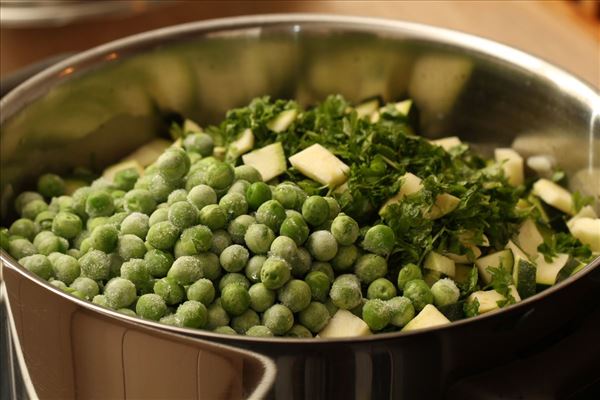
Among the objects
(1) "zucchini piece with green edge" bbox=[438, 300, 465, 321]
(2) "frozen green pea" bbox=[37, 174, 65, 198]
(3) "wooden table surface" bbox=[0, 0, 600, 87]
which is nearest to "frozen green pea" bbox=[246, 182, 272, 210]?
(1) "zucchini piece with green edge" bbox=[438, 300, 465, 321]

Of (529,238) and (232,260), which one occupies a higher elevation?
(232,260)

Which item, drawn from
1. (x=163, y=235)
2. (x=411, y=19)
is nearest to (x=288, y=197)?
(x=163, y=235)

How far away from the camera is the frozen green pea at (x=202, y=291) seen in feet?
2.59

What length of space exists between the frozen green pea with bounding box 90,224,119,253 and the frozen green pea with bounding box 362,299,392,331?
0.85 ft

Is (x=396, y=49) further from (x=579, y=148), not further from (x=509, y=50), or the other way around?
(x=579, y=148)

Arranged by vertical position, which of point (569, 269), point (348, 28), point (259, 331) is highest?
point (348, 28)

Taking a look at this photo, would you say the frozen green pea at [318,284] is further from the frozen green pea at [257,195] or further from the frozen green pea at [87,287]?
the frozen green pea at [87,287]

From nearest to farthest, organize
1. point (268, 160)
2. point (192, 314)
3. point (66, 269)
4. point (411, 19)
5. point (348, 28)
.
A: point (192, 314), point (66, 269), point (268, 160), point (348, 28), point (411, 19)

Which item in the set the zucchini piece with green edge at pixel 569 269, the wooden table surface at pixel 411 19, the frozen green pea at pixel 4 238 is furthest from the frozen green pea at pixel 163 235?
the wooden table surface at pixel 411 19

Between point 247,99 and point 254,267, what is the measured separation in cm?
43

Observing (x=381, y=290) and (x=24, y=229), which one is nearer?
(x=381, y=290)

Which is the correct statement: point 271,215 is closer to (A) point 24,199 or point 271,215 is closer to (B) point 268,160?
(B) point 268,160

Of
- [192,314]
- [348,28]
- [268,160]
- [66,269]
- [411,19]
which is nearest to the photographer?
[192,314]

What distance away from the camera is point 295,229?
83 cm
